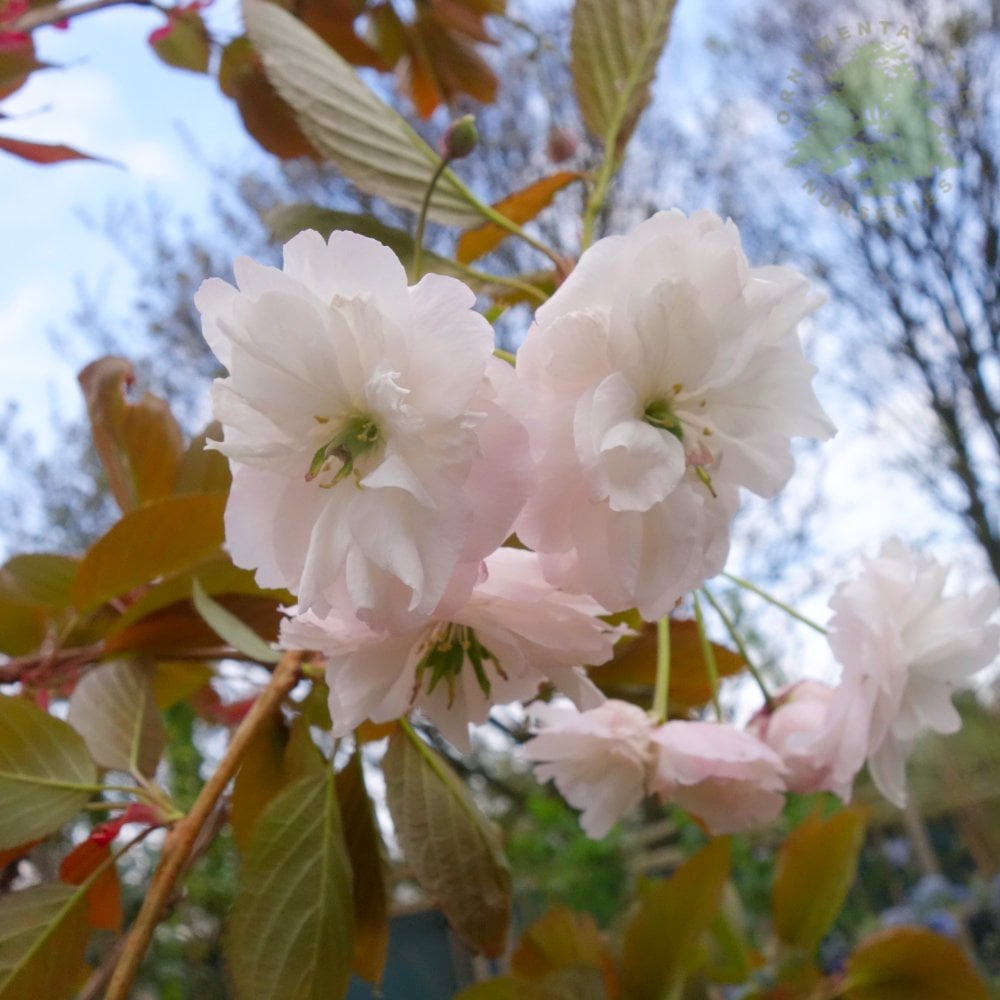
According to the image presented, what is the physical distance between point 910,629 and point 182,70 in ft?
2.36

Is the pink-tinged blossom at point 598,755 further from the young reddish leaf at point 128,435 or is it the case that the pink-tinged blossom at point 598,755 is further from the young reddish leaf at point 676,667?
the young reddish leaf at point 128,435

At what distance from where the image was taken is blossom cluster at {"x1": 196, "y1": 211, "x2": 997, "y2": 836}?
0.24 meters

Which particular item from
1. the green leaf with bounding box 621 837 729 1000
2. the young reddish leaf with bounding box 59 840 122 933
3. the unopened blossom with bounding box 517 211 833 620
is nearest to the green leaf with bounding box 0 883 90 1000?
the young reddish leaf with bounding box 59 840 122 933

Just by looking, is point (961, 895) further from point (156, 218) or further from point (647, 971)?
point (156, 218)

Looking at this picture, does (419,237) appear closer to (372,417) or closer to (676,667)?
(372,417)

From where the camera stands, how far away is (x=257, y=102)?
704mm

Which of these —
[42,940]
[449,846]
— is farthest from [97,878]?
[449,846]

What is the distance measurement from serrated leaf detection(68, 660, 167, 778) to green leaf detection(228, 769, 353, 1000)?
0.10 m

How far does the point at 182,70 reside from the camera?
783 mm

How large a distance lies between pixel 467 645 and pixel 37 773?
189 mm

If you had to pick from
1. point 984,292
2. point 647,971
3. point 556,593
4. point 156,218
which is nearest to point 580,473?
point 556,593

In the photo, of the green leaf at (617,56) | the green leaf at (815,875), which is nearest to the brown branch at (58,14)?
the green leaf at (617,56)

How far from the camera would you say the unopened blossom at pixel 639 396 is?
0.82ft

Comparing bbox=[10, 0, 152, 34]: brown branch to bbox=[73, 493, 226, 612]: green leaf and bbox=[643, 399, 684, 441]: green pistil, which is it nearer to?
bbox=[73, 493, 226, 612]: green leaf
